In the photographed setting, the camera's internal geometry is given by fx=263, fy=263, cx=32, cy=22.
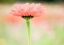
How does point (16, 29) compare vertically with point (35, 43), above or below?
above

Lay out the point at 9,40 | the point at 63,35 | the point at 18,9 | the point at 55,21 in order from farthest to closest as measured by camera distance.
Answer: the point at 55,21 < the point at 63,35 < the point at 9,40 < the point at 18,9

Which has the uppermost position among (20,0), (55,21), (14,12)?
(20,0)

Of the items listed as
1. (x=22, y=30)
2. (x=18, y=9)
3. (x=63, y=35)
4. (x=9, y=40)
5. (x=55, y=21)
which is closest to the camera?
(x=18, y=9)

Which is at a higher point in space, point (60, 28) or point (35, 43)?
point (60, 28)

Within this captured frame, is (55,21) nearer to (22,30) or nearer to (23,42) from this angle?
(22,30)

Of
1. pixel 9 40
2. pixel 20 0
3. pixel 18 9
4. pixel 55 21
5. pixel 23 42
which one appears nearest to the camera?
pixel 18 9

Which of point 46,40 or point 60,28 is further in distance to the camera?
point 60,28


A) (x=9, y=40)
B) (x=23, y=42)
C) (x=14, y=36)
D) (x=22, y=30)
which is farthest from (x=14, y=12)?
(x=22, y=30)

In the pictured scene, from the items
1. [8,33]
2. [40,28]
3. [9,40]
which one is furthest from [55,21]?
[9,40]

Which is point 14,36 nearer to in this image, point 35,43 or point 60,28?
point 35,43

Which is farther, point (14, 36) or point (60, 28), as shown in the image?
point (60, 28)
